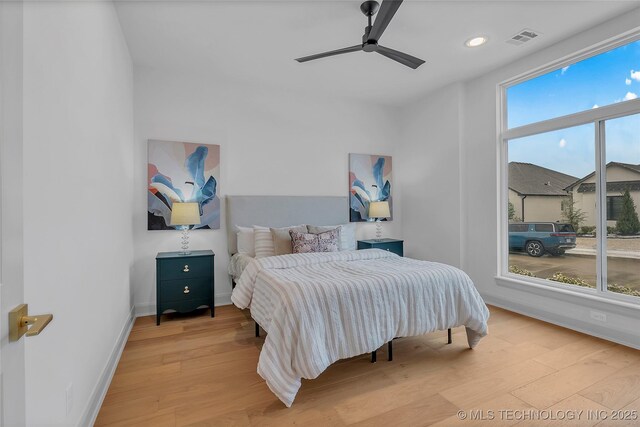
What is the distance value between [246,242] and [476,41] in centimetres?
324

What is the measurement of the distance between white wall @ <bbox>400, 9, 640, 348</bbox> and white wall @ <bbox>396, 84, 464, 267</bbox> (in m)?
0.01

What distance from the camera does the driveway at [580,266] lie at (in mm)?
2746

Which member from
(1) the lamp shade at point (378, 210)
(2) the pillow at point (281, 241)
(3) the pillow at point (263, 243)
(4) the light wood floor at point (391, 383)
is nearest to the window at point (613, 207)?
(4) the light wood floor at point (391, 383)

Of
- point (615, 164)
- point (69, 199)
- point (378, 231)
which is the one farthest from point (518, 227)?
point (69, 199)

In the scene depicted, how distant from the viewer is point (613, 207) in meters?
2.84

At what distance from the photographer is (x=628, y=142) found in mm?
2727

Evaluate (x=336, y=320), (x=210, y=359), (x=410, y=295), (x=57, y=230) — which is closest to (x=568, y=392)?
(x=410, y=295)

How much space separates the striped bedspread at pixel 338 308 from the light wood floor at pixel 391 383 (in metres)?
0.24

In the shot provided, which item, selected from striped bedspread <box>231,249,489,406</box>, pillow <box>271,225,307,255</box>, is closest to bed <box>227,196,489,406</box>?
striped bedspread <box>231,249,489,406</box>

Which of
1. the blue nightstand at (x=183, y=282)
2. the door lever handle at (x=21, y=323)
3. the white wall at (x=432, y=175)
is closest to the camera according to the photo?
the door lever handle at (x=21, y=323)

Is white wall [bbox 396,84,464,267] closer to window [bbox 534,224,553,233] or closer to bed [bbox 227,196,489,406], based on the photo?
window [bbox 534,224,553,233]

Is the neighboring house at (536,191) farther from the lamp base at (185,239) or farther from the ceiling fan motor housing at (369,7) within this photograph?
the lamp base at (185,239)

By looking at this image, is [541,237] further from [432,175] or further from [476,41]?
[476,41]

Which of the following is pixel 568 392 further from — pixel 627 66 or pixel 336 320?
pixel 627 66
